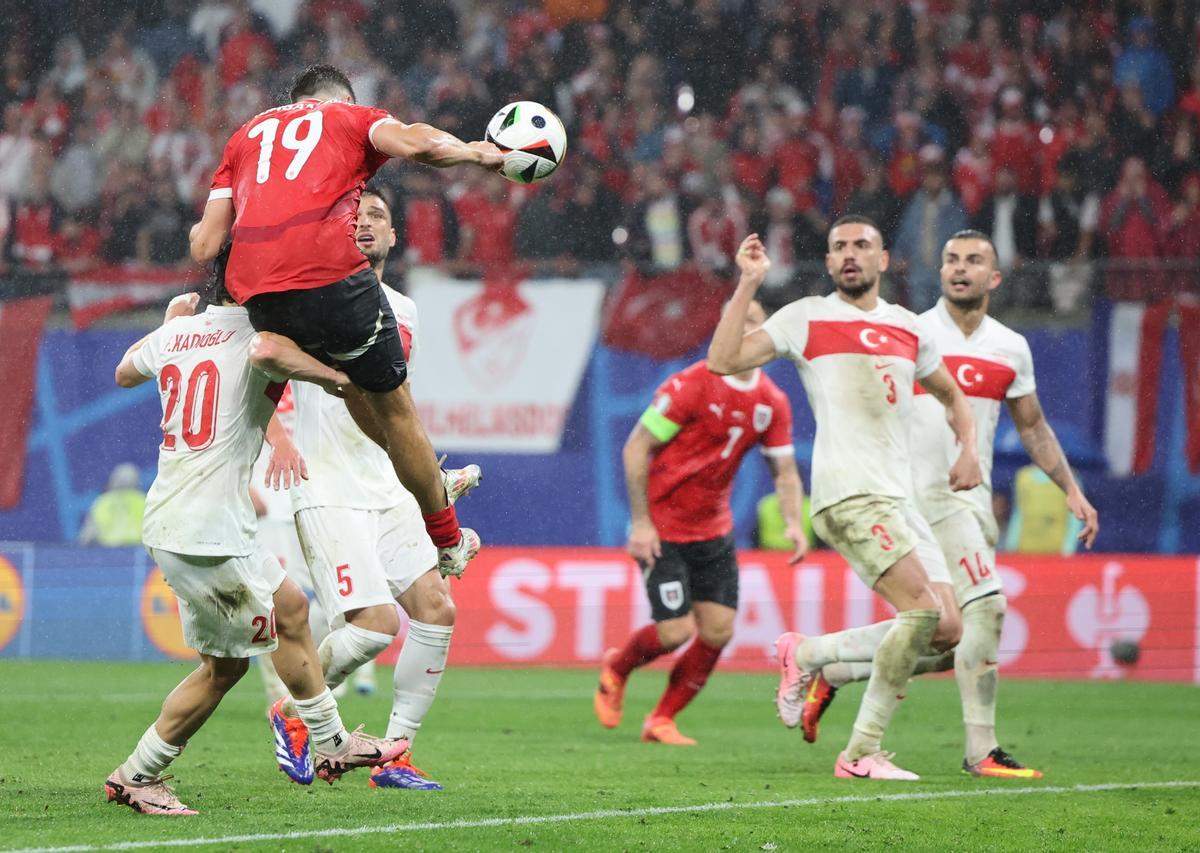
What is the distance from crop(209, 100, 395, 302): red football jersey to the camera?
18.6ft

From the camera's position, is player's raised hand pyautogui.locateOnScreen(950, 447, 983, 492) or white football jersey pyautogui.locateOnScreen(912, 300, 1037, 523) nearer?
player's raised hand pyautogui.locateOnScreen(950, 447, 983, 492)

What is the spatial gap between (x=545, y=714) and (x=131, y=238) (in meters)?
7.63

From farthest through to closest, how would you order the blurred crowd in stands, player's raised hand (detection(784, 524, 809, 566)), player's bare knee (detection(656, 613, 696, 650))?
the blurred crowd in stands, player's bare knee (detection(656, 613, 696, 650)), player's raised hand (detection(784, 524, 809, 566))

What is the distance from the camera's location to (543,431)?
1435 cm

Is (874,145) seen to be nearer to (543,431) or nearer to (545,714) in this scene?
(543,431)

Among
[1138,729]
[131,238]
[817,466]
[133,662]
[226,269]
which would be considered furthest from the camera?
[131,238]

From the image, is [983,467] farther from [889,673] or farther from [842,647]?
[889,673]

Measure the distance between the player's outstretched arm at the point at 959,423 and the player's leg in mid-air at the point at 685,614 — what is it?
2368 millimetres

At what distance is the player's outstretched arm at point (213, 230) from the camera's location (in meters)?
5.89

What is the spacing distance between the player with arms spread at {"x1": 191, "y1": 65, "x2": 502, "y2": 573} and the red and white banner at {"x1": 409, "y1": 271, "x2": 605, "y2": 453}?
330 inches

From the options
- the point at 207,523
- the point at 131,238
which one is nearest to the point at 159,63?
the point at 131,238

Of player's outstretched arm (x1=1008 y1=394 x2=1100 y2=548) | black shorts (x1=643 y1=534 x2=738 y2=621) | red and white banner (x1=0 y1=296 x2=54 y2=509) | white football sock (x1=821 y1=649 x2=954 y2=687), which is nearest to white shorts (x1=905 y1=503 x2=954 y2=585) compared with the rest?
white football sock (x1=821 y1=649 x2=954 y2=687)

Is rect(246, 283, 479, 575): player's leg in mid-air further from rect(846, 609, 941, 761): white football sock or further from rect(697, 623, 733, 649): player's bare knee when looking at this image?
rect(697, 623, 733, 649): player's bare knee

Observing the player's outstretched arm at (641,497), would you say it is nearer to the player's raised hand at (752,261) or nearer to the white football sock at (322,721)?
the player's raised hand at (752,261)
